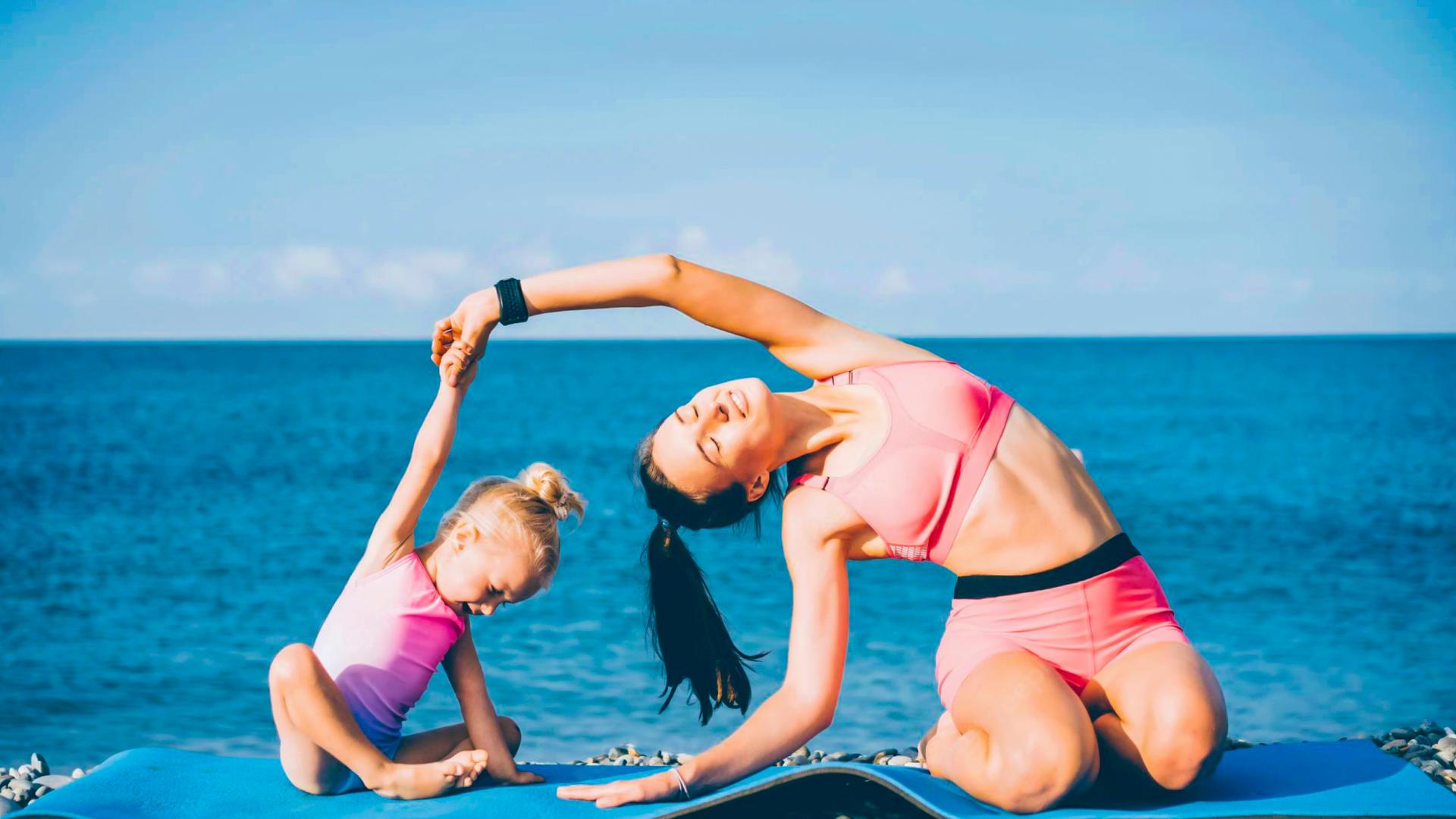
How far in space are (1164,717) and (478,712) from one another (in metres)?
2.02

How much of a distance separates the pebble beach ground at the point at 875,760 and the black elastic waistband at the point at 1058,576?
152 cm

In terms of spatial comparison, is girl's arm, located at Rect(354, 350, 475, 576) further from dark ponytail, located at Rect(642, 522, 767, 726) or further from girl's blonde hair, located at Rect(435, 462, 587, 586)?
dark ponytail, located at Rect(642, 522, 767, 726)

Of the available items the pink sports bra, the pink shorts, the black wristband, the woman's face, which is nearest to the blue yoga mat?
the pink shorts

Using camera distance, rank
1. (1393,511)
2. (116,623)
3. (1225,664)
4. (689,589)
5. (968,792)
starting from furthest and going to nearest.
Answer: (1393,511)
(116,623)
(1225,664)
(689,589)
(968,792)

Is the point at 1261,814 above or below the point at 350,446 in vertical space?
below

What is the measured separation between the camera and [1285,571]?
16406mm

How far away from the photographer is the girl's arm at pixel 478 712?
4.06 meters

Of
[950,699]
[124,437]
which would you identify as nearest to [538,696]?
[950,699]

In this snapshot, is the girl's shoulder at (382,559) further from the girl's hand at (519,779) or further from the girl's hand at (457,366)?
the girl's hand at (519,779)

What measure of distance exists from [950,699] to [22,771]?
4524 millimetres

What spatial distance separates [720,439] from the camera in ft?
12.3

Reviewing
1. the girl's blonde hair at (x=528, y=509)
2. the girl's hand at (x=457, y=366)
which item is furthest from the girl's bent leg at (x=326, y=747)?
the girl's hand at (x=457, y=366)

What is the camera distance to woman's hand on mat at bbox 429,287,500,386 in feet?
13.0

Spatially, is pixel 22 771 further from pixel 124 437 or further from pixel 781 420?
pixel 124 437
